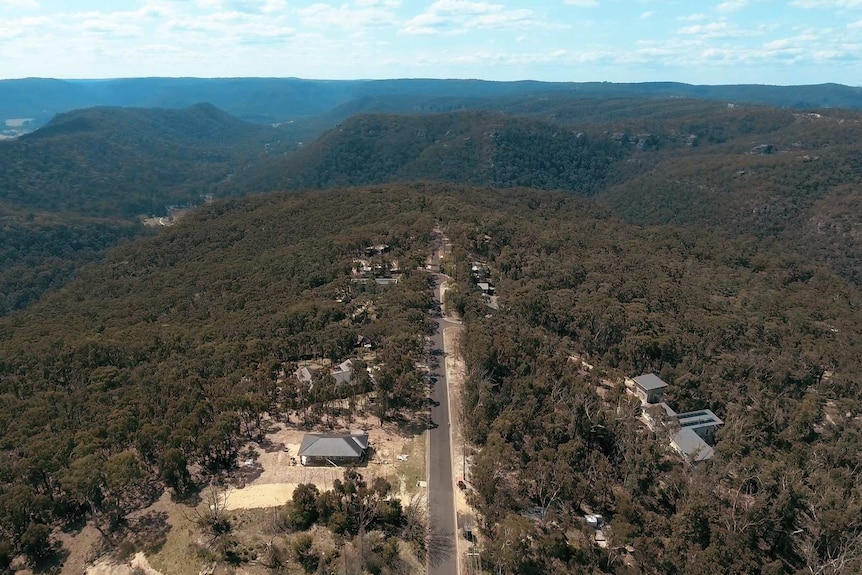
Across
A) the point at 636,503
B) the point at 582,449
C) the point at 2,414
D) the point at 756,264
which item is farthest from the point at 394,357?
the point at 756,264

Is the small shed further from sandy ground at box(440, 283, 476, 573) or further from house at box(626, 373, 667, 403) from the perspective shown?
sandy ground at box(440, 283, 476, 573)

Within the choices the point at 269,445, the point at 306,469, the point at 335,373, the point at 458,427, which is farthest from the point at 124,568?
the point at 458,427

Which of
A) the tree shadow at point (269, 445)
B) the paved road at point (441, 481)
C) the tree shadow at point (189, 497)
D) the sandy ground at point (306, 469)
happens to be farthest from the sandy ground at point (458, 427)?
the tree shadow at point (189, 497)

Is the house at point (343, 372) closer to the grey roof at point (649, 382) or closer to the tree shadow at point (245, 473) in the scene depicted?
the tree shadow at point (245, 473)

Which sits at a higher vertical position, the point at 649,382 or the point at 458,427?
the point at 649,382

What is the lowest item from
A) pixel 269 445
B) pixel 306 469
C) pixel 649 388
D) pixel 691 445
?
pixel 691 445

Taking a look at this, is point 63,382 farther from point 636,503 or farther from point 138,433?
point 636,503

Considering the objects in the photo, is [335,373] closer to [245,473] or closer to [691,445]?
[245,473]
